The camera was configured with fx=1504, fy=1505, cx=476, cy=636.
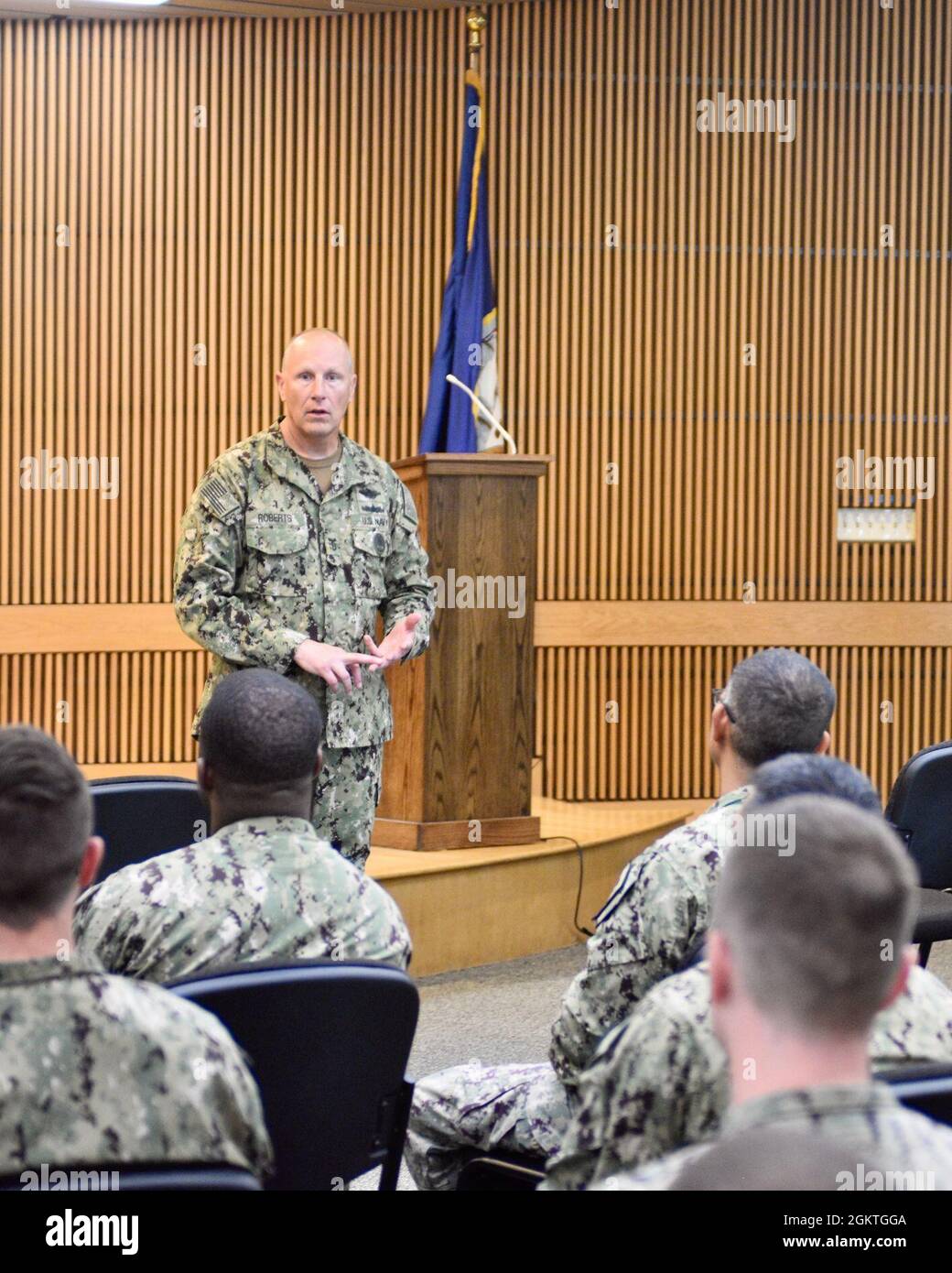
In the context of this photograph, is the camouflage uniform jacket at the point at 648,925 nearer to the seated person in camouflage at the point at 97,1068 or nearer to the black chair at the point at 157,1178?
the seated person in camouflage at the point at 97,1068

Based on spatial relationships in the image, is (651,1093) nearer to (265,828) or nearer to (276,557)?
(265,828)

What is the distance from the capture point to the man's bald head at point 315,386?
3904mm

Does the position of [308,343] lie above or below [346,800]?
above

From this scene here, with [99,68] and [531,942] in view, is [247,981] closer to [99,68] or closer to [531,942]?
[531,942]

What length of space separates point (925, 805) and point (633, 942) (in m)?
2.03

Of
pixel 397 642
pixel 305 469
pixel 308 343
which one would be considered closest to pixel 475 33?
pixel 308 343

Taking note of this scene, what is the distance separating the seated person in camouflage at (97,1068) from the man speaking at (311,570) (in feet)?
7.31

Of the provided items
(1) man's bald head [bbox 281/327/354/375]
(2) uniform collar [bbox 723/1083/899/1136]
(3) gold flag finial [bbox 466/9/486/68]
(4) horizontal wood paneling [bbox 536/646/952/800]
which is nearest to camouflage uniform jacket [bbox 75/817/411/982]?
(2) uniform collar [bbox 723/1083/899/1136]

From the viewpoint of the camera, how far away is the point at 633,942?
2.27m

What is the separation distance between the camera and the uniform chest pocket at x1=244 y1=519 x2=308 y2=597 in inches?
154

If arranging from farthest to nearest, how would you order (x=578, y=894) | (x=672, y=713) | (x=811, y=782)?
(x=672, y=713)
(x=578, y=894)
(x=811, y=782)

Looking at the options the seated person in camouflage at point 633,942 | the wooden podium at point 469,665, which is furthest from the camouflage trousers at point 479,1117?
the wooden podium at point 469,665

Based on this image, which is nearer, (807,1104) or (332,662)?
(807,1104)
